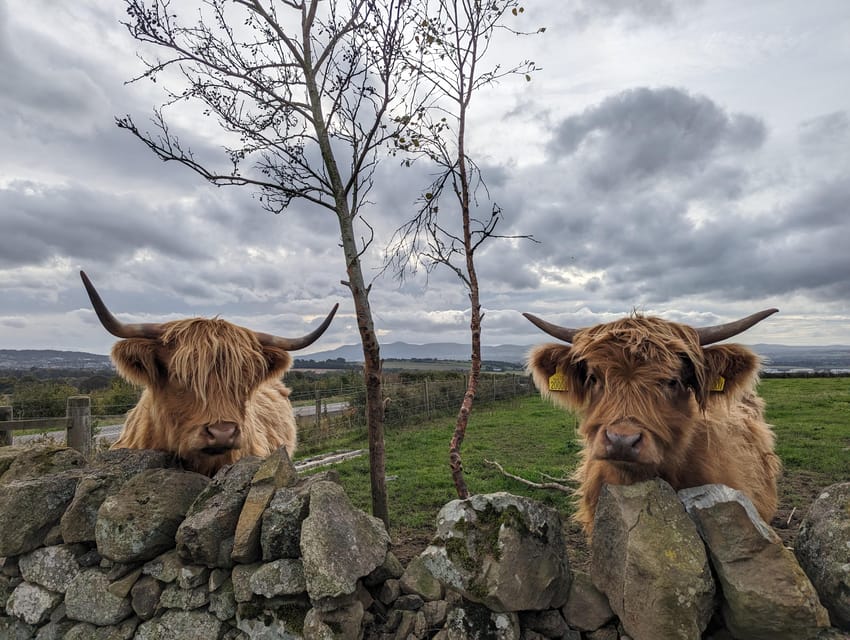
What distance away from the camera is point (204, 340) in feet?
12.6

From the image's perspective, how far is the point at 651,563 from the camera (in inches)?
85.1

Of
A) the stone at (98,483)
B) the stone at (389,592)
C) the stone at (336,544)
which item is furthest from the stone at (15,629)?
the stone at (389,592)

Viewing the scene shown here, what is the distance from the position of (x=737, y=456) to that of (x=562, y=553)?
202 cm

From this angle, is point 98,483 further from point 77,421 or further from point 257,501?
point 77,421

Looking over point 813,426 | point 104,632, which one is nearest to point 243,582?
point 104,632

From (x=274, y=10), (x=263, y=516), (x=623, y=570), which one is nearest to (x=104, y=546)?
(x=263, y=516)

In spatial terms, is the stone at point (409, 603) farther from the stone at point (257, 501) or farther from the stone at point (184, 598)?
the stone at point (184, 598)

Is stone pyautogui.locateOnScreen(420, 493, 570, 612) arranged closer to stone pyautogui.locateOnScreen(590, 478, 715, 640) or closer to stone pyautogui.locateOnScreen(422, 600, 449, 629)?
stone pyautogui.locateOnScreen(590, 478, 715, 640)

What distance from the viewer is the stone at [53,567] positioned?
11.1ft

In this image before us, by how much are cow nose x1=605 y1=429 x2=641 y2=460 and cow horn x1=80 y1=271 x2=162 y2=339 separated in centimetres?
333

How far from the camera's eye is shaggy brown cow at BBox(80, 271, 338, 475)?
11.8ft

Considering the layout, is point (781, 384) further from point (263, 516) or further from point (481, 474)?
point (263, 516)

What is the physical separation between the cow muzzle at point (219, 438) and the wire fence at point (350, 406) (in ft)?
35.7

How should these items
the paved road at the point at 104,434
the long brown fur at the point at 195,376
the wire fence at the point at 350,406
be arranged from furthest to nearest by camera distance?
the paved road at the point at 104,434 < the wire fence at the point at 350,406 < the long brown fur at the point at 195,376
